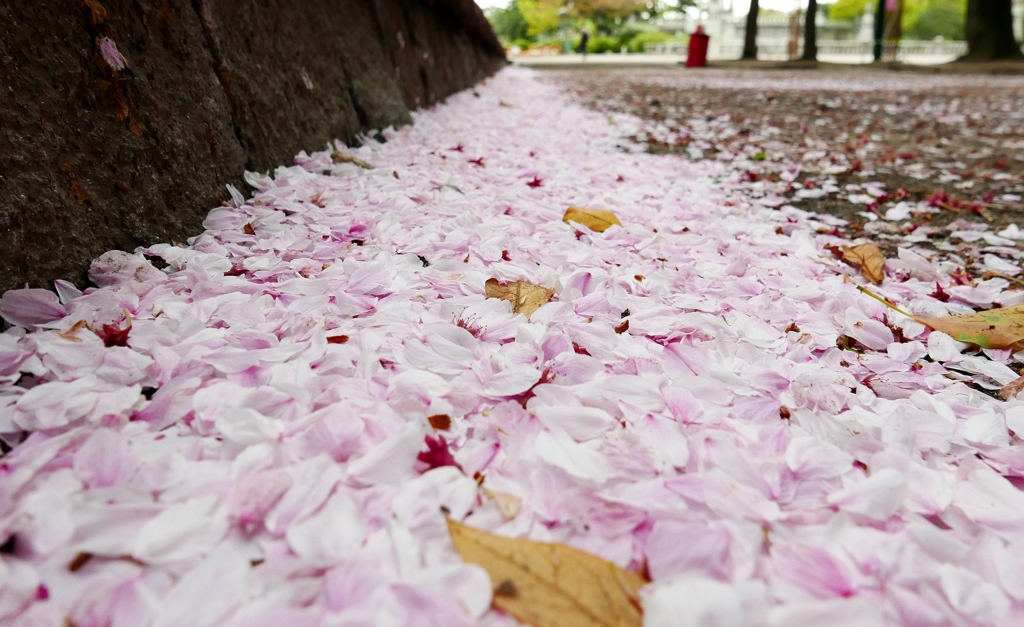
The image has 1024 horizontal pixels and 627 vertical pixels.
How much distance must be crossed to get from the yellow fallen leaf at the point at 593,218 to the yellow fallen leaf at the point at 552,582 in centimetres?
110

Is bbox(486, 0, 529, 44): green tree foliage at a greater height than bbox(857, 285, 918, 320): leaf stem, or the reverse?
bbox(486, 0, 529, 44): green tree foliage

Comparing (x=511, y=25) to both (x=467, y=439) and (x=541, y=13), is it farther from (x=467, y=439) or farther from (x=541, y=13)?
(x=467, y=439)

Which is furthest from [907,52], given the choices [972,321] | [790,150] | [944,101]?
[972,321]

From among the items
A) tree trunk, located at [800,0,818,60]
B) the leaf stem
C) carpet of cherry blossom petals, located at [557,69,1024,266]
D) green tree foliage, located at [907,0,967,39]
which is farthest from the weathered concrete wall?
green tree foliage, located at [907,0,967,39]

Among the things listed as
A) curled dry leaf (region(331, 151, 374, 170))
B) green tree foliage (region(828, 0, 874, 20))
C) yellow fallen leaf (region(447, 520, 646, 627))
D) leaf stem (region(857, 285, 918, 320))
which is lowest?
leaf stem (region(857, 285, 918, 320))

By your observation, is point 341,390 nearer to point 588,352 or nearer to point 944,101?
point 588,352

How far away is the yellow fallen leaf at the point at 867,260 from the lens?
53.4 inches

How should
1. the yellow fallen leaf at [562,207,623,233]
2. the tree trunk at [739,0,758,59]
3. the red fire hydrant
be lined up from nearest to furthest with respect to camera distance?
the yellow fallen leaf at [562,207,623,233] → the red fire hydrant → the tree trunk at [739,0,758,59]

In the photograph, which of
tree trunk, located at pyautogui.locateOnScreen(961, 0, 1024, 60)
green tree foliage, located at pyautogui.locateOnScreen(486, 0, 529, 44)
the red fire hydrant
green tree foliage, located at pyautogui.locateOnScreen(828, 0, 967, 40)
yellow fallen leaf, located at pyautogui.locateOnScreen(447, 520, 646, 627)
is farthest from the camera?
green tree foliage, located at pyautogui.locateOnScreen(486, 0, 529, 44)

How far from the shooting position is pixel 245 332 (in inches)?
33.2

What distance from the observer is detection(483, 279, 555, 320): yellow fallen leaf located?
1023mm

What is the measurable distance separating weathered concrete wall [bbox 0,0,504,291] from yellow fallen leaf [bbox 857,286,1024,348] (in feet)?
4.83

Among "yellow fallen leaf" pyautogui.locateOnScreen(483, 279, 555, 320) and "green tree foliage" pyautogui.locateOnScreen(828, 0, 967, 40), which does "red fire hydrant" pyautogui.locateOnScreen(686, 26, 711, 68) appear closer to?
"yellow fallen leaf" pyautogui.locateOnScreen(483, 279, 555, 320)

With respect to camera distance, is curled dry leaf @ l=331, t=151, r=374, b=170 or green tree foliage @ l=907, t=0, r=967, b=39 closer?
curled dry leaf @ l=331, t=151, r=374, b=170
